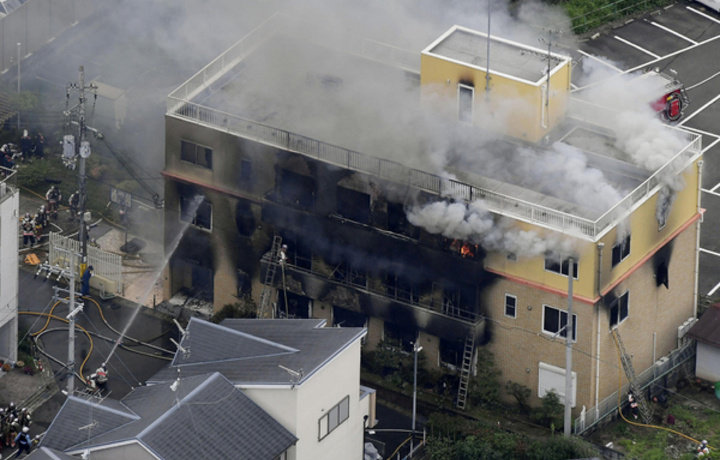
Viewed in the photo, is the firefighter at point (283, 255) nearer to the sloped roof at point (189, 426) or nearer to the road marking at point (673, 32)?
the sloped roof at point (189, 426)

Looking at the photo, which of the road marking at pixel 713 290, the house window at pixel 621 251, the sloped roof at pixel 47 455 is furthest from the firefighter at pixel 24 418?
the road marking at pixel 713 290

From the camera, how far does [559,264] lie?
78.8 metres

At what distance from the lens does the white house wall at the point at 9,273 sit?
3219 inches

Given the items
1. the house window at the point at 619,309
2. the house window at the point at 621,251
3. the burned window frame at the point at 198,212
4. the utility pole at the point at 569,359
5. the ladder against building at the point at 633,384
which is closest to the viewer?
the utility pole at the point at 569,359

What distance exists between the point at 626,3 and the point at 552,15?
4.88 metres

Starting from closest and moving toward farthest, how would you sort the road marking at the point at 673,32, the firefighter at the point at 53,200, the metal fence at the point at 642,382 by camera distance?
the metal fence at the point at 642,382 → the firefighter at the point at 53,200 → the road marking at the point at 673,32

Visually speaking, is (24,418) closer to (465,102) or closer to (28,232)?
(28,232)

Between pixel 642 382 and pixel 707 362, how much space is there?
11.5ft

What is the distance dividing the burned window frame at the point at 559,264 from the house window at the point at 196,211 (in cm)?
1678

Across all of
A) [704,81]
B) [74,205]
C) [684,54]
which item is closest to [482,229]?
[74,205]

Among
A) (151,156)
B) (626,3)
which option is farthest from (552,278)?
(626,3)

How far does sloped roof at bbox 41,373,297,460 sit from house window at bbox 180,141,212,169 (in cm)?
1605

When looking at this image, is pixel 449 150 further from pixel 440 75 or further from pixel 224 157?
pixel 224 157

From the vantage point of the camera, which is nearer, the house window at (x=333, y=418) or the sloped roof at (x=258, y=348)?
the sloped roof at (x=258, y=348)
